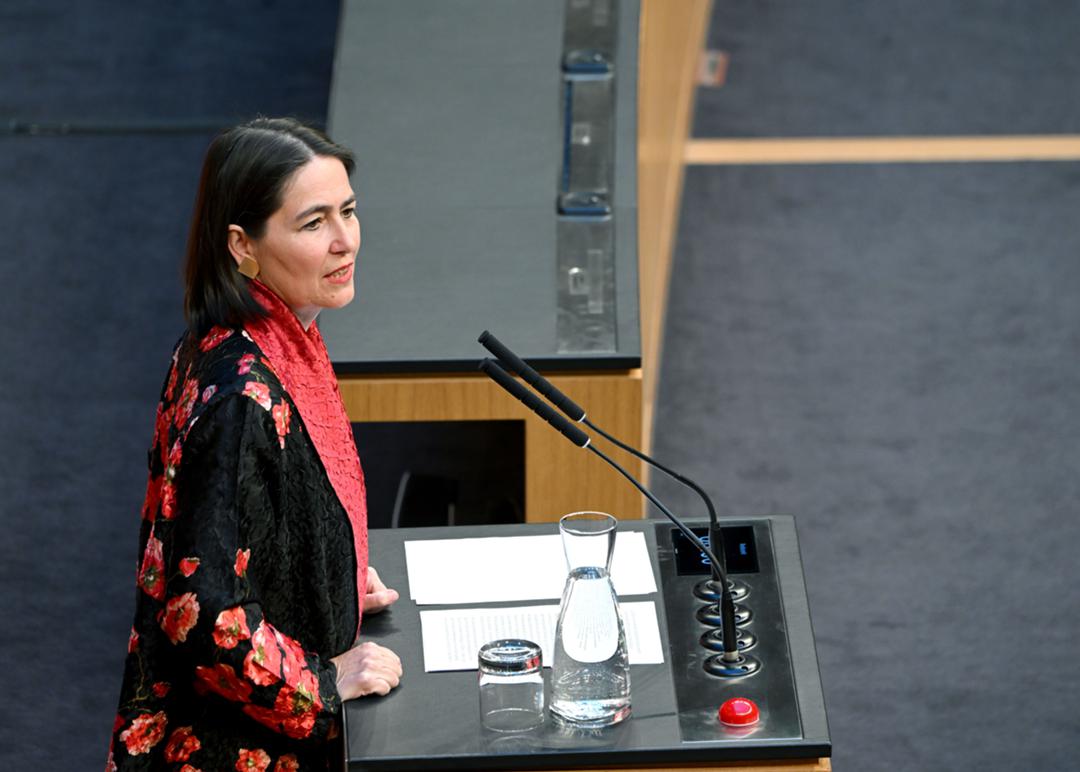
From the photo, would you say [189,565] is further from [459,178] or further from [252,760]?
[459,178]

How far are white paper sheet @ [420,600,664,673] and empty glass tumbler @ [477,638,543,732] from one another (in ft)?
0.34

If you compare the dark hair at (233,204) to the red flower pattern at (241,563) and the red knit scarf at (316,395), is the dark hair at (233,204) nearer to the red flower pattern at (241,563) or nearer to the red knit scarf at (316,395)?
the red knit scarf at (316,395)

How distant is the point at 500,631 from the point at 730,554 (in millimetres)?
345

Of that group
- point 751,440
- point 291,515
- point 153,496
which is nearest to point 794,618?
point 291,515

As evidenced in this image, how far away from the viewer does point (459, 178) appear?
153 inches

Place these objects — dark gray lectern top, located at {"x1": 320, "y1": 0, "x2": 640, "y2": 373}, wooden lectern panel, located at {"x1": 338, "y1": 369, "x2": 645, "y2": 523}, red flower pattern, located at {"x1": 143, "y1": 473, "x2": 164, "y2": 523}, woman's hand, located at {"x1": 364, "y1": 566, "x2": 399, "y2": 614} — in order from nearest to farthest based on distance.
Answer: red flower pattern, located at {"x1": 143, "y1": 473, "x2": 164, "y2": 523}, woman's hand, located at {"x1": 364, "y1": 566, "x2": 399, "y2": 614}, wooden lectern panel, located at {"x1": 338, "y1": 369, "x2": 645, "y2": 523}, dark gray lectern top, located at {"x1": 320, "y1": 0, "x2": 640, "y2": 373}

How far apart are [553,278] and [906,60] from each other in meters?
3.34

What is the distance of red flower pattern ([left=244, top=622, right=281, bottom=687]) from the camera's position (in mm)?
2037

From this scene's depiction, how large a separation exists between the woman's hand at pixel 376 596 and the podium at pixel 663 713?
0.02m

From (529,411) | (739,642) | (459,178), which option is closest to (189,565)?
(739,642)

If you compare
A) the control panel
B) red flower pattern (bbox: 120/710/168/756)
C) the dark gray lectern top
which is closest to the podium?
the control panel

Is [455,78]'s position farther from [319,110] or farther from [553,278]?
[319,110]

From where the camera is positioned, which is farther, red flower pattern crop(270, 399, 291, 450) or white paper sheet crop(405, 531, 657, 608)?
white paper sheet crop(405, 531, 657, 608)

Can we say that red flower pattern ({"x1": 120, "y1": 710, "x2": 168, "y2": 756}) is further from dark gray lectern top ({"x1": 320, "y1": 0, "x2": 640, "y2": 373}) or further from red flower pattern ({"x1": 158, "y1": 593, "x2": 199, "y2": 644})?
dark gray lectern top ({"x1": 320, "y1": 0, "x2": 640, "y2": 373})
